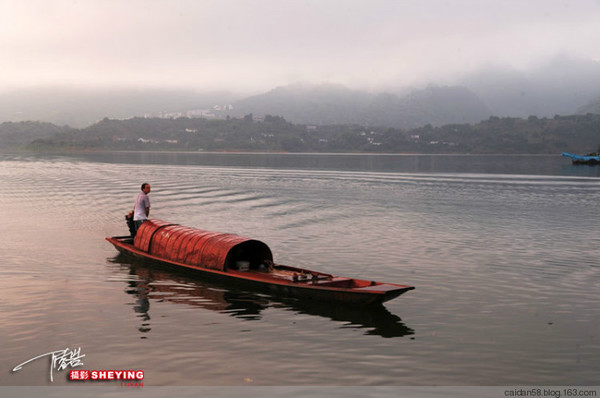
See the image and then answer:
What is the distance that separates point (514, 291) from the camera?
22406 millimetres

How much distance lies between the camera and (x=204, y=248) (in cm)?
2391

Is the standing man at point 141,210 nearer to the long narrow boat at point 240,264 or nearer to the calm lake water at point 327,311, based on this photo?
the long narrow boat at point 240,264

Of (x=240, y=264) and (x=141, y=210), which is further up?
(x=141, y=210)

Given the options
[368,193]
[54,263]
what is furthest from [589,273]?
[368,193]

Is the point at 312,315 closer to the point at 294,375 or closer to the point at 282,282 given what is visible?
the point at 282,282

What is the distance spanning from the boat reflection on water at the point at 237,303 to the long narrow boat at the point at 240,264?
38 centimetres

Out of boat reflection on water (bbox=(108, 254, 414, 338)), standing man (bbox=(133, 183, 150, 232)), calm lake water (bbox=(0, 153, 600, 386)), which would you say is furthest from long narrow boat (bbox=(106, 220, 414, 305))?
standing man (bbox=(133, 183, 150, 232))

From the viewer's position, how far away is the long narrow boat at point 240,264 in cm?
1927

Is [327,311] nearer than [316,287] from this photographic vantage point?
Yes

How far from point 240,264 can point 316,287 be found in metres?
4.88

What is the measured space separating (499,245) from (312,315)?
1824 centimetres

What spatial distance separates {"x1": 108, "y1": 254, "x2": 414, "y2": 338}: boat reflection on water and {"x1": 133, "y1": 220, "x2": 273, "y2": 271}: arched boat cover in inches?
35.7

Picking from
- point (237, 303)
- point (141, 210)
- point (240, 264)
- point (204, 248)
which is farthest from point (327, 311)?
point (141, 210)

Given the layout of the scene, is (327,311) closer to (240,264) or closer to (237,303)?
(237,303)
